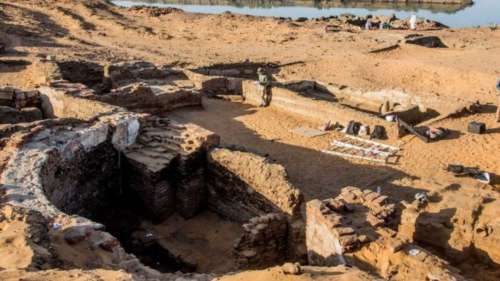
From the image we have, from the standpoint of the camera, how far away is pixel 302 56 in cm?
2481

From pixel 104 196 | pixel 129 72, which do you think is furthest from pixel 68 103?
pixel 129 72

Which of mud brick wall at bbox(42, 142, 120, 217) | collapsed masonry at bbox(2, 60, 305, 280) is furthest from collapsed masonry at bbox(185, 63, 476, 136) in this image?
mud brick wall at bbox(42, 142, 120, 217)

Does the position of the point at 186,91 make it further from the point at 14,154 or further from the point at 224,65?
the point at 14,154

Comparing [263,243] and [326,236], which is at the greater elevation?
[326,236]

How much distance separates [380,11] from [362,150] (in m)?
37.7

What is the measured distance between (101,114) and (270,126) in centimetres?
603

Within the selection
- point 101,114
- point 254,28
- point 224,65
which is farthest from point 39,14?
point 101,114

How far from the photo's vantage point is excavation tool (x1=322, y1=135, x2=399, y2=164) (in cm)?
1369

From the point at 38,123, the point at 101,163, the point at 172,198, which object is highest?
the point at 38,123

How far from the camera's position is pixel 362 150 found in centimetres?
1409

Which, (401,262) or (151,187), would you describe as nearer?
(401,262)

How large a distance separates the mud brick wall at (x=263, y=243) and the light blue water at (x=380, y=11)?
38368 mm

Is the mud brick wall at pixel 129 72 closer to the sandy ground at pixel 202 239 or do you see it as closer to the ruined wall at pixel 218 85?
the ruined wall at pixel 218 85

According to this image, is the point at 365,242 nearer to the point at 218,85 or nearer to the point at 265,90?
the point at 265,90
